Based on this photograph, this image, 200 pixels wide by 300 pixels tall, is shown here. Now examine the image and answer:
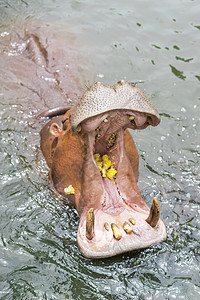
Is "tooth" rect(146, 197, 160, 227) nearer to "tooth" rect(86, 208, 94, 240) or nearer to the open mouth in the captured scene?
the open mouth

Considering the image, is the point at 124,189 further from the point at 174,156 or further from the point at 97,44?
the point at 97,44

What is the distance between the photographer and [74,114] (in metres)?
3.44

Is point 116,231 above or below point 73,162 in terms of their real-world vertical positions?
below

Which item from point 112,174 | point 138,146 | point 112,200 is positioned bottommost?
point 138,146

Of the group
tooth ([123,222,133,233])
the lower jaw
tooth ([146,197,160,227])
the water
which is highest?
tooth ([146,197,160,227])

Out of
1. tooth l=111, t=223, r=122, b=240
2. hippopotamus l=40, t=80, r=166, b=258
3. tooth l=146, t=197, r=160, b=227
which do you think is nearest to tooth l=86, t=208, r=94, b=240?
hippopotamus l=40, t=80, r=166, b=258

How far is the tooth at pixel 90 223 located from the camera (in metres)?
3.32

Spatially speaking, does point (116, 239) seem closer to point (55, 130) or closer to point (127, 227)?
point (127, 227)

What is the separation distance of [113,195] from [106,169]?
25cm

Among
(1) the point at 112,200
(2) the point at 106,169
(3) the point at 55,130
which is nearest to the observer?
(1) the point at 112,200

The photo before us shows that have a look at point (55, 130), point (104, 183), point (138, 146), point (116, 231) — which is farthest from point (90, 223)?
point (138, 146)

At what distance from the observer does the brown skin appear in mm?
3816

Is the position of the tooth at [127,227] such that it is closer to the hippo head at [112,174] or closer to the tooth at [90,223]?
the hippo head at [112,174]

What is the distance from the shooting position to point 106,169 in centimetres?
398
